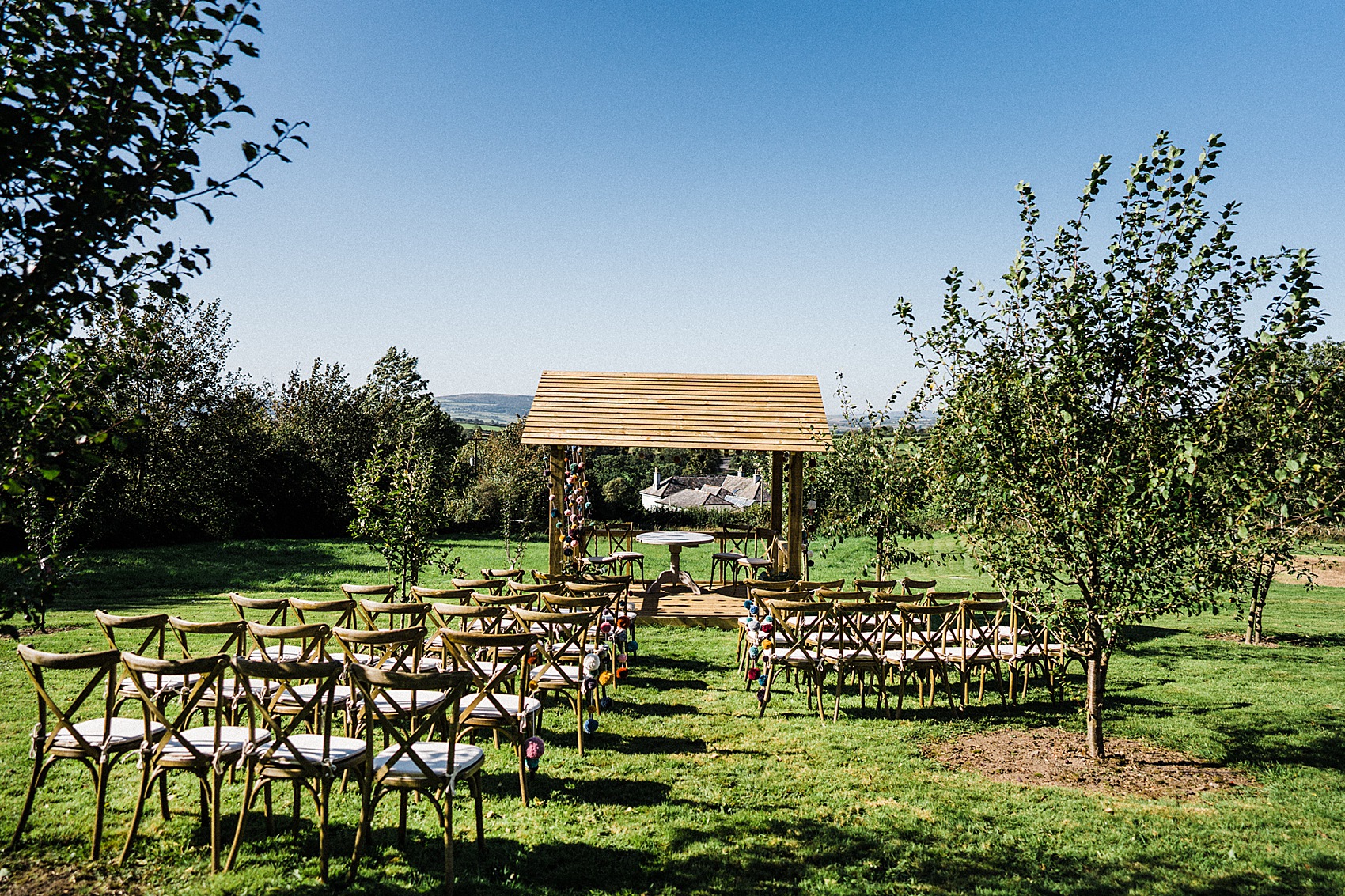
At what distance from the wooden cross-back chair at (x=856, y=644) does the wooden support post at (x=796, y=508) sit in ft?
11.2

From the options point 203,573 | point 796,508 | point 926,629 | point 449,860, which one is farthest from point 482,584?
point 203,573

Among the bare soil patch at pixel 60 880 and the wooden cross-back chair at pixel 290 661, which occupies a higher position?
the wooden cross-back chair at pixel 290 661

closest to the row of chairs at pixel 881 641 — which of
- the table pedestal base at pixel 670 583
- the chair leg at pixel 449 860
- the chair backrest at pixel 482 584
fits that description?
the chair backrest at pixel 482 584

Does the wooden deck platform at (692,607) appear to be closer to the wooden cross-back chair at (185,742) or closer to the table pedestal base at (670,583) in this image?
the table pedestal base at (670,583)

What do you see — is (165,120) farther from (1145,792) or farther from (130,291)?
(1145,792)

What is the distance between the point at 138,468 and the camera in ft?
79.8

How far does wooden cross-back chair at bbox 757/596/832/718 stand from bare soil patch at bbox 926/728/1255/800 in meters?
1.37

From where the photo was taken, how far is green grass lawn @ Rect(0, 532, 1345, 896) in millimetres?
4500

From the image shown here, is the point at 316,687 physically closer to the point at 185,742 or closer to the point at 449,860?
the point at 185,742

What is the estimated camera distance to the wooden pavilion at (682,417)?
1223cm

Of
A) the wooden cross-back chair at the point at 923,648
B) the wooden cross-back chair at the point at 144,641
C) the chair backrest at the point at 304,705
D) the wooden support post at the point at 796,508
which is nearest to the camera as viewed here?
the chair backrest at the point at 304,705

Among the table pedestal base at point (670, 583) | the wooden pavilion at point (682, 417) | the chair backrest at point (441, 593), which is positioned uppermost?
the wooden pavilion at point (682, 417)

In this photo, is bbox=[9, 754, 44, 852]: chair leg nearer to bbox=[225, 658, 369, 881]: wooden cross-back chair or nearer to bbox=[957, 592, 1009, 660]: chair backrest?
bbox=[225, 658, 369, 881]: wooden cross-back chair

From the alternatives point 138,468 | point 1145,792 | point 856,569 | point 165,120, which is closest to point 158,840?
point 165,120
